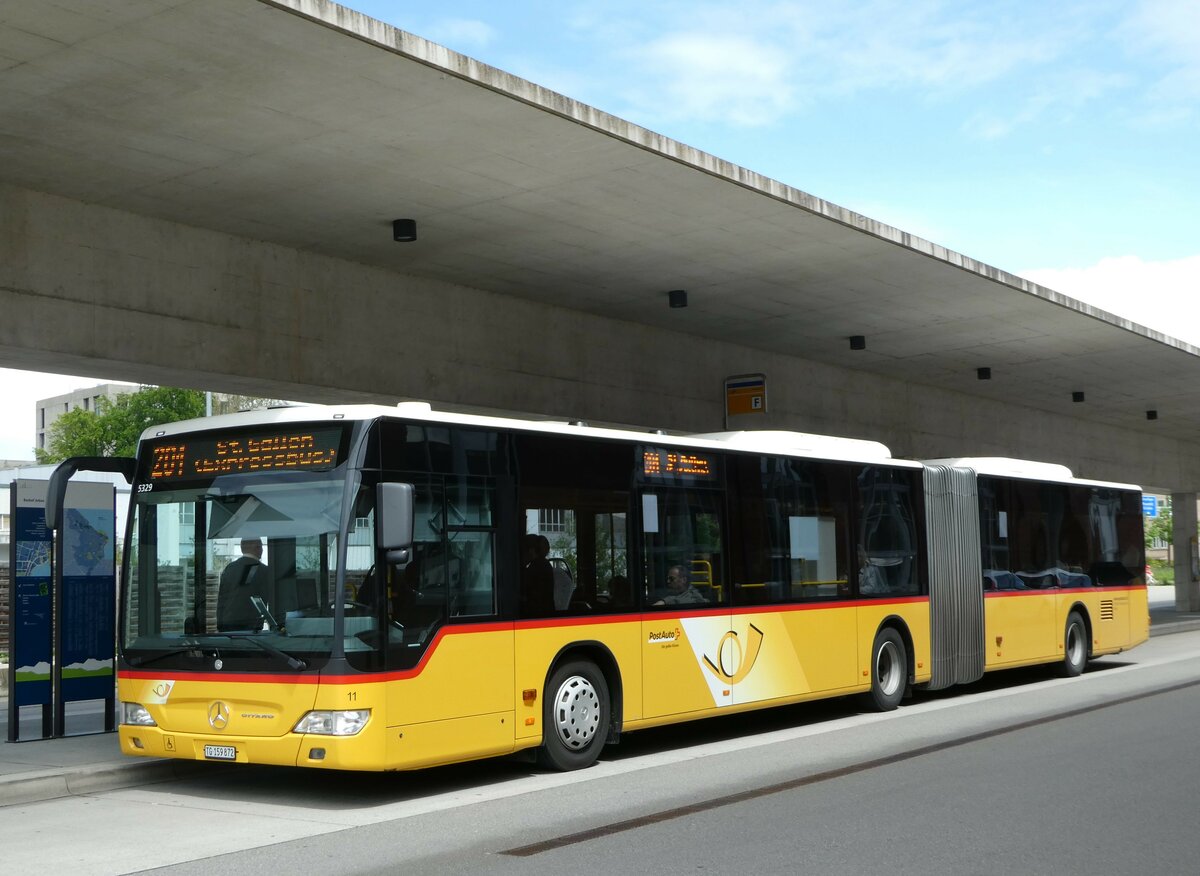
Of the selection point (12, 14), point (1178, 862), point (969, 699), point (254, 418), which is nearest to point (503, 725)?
point (254, 418)

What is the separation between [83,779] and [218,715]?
1587 mm

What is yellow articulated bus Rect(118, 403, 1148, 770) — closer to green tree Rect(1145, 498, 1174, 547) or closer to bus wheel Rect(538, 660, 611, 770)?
bus wheel Rect(538, 660, 611, 770)

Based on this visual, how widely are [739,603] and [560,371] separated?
6714mm

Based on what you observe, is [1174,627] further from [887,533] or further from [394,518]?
[394,518]

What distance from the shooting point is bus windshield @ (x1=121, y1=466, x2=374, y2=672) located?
966cm

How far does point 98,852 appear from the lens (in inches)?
322

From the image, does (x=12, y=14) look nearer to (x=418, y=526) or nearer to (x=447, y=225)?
(x=418, y=526)

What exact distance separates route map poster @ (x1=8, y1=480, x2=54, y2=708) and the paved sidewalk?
1.71 ft

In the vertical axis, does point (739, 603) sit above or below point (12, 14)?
below

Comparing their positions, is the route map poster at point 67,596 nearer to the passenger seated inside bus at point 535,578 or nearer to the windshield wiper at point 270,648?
the windshield wiper at point 270,648

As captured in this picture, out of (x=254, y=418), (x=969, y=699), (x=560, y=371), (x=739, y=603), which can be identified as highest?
(x=560, y=371)

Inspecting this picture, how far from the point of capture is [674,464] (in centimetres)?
1280

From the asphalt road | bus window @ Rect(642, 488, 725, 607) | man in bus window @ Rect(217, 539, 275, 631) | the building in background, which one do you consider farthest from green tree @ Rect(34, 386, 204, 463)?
man in bus window @ Rect(217, 539, 275, 631)

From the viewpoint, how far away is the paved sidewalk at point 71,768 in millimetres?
10289
